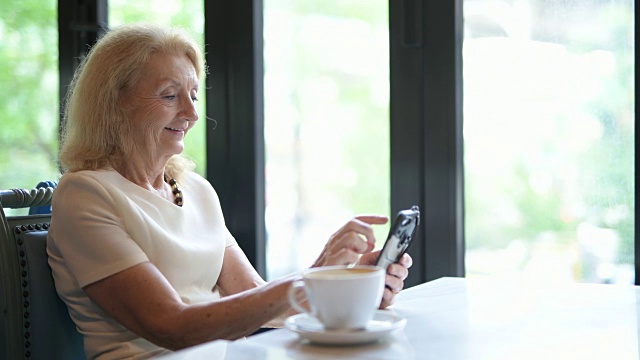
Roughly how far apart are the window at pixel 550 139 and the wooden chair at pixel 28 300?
1.06m

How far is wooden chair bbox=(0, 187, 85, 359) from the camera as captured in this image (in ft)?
4.77

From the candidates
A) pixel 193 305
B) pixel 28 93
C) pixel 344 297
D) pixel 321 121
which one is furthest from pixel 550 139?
pixel 28 93

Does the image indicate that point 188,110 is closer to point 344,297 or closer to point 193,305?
point 193,305

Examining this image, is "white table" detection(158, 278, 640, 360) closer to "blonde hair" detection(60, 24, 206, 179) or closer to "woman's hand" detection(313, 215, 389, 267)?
"woman's hand" detection(313, 215, 389, 267)

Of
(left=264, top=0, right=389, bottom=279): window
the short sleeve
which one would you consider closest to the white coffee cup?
the short sleeve

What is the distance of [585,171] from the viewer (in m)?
1.97

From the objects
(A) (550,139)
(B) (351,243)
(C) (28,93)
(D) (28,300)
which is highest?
(C) (28,93)

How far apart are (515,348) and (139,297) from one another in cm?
65

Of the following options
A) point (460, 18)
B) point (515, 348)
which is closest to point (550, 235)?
point (460, 18)

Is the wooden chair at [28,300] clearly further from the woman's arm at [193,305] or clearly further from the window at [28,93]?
the window at [28,93]

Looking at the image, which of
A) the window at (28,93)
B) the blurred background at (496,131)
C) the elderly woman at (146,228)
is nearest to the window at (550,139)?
the blurred background at (496,131)

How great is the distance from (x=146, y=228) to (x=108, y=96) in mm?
305

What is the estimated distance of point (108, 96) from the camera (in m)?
1.63

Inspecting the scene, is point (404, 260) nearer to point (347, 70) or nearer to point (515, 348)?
point (515, 348)
